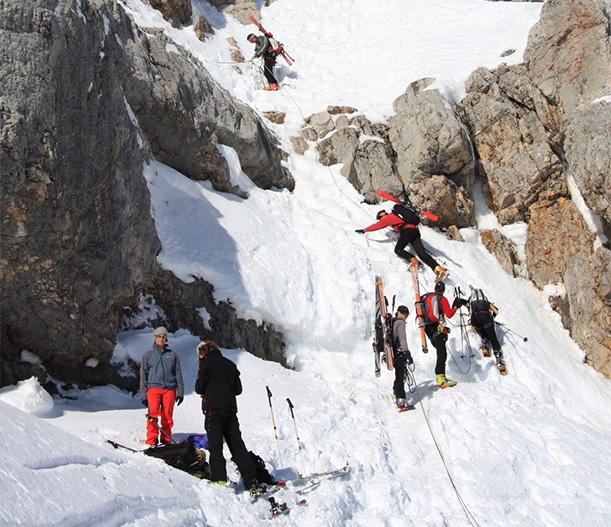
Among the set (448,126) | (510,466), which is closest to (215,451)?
(510,466)

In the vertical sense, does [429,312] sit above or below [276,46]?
below

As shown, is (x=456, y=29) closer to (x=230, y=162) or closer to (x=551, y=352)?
(x=230, y=162)

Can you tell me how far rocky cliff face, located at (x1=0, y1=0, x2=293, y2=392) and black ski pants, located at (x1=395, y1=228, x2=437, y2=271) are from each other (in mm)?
4915

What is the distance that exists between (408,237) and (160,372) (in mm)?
8799

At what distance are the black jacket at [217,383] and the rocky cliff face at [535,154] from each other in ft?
35.6

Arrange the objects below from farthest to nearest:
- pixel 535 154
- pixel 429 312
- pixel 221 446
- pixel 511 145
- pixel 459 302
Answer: pixel 511 145
pixel 535 154
pixel 459 302
pixel 429 312
pixel 221 446

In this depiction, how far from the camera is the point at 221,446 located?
611 cm

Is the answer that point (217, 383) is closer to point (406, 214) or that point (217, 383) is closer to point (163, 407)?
point (163, 407)

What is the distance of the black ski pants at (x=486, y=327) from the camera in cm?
1234

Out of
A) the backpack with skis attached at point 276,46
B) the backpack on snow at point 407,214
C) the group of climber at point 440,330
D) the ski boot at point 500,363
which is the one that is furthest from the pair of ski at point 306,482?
the backpack with skis attached at point 276,46

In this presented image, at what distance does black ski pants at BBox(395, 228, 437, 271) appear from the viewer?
47.2 feet

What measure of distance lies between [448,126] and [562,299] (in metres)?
5.81

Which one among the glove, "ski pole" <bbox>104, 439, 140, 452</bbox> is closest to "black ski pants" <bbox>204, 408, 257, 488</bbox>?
"ski pole" <bbox>104, 439, 140, 452</bbox>

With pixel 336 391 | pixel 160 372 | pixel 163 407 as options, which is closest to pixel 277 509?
pixel 163 407
